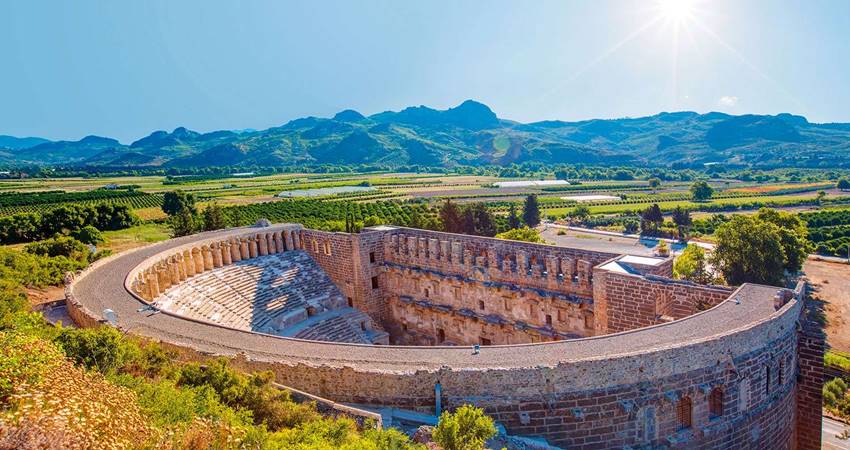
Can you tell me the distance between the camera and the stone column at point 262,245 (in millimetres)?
33219

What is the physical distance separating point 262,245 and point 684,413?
2599 centimetres

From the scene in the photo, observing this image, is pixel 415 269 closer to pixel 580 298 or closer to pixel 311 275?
pixel 311 275

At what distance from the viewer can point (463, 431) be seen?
10.8 m

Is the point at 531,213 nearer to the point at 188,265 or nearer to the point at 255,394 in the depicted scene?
the point at 188,265

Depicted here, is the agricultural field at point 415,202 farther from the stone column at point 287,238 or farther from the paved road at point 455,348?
the paved road at point 455,348

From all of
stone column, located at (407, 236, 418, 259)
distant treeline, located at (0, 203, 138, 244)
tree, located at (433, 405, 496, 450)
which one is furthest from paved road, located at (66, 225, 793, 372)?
distant treeline, located at (0, 203, 138, 244)

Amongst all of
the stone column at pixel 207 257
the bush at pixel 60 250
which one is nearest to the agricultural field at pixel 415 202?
the bush at pixel 60 250

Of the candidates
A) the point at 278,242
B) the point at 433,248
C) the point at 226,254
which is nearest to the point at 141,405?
the point at 433,248

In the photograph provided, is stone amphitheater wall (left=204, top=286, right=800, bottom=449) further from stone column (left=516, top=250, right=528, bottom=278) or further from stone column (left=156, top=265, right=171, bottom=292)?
stone column (left=156, top=265, right=171, bottom=292)

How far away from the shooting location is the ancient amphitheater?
13.8 meters

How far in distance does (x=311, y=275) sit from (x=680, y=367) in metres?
23.5

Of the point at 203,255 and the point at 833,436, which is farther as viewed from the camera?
the point at 203,255

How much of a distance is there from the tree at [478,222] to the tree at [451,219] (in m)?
0.62

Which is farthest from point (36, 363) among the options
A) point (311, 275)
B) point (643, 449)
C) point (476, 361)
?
point (311, 275)
